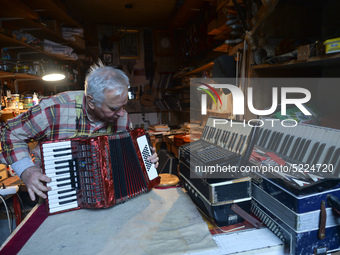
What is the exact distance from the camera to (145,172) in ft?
5.22

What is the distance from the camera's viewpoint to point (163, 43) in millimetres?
5598

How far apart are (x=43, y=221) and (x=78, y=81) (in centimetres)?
323

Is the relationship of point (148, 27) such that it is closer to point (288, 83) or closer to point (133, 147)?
point (288, 83)

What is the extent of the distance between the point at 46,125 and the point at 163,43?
4.43 meters

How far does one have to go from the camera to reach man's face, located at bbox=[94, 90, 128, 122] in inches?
60.4

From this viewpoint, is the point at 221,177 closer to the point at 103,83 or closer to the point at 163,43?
the point at 103,83

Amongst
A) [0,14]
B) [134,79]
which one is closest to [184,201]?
[0,14]

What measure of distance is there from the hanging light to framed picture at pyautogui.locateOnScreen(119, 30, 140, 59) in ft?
8.25

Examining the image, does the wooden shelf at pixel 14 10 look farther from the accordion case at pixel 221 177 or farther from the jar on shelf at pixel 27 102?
the accordion case at pixel 221 177

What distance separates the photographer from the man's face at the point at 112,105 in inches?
60.4

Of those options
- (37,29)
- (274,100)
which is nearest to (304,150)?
(274,100)

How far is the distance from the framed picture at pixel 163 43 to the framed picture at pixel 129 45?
17.3 inches

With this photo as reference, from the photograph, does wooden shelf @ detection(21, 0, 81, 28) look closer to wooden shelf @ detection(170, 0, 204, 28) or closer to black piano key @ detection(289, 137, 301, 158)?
wooden shelf @ detection(170, 0, 204, 28)

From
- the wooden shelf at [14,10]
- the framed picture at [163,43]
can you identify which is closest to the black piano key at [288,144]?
the wooden shelf at [14,10]
